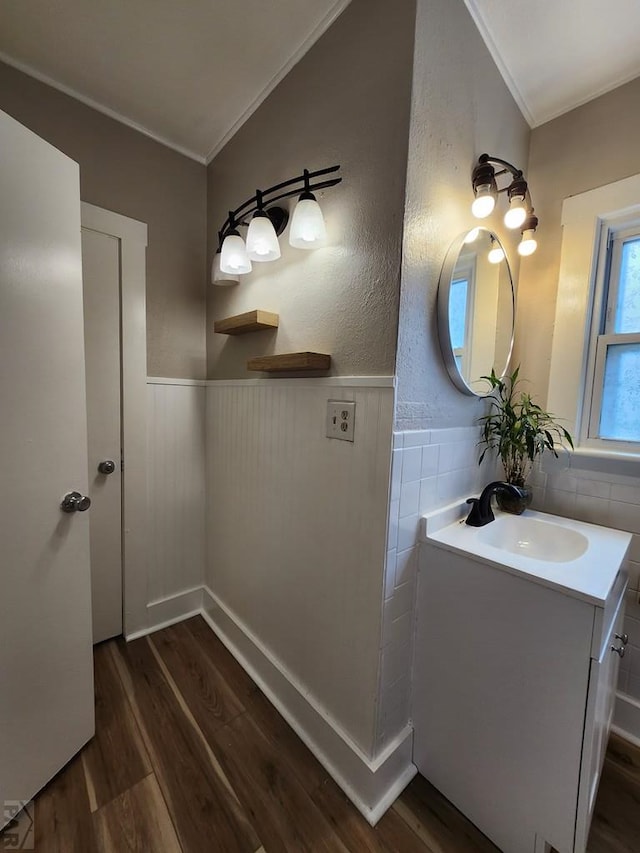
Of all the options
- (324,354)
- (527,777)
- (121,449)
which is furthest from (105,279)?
(527,777)

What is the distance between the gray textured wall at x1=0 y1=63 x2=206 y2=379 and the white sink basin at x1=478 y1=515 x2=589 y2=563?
5.25 ft

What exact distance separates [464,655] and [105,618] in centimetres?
164

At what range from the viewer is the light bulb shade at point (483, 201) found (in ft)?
3.62

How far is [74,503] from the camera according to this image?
1095 millimetres

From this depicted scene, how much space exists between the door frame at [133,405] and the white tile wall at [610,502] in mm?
1911

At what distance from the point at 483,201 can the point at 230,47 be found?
1.06 meters

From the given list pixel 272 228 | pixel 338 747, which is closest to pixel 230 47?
pixel 272 228

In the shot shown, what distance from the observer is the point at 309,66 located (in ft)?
3.98

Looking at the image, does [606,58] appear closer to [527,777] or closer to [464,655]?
[464,655]

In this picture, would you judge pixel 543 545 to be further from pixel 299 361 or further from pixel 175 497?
pixel 175 497

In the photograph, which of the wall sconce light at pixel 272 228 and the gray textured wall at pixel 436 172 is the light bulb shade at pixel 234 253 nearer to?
the wall sconce light at pixel 272 228

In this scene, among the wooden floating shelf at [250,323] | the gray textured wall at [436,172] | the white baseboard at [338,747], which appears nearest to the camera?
the gray textured wall at [436,172]

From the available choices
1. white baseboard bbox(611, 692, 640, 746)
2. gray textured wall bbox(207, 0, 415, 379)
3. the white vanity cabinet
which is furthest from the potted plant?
white baseboard bbox(611, 692, 640, 746)

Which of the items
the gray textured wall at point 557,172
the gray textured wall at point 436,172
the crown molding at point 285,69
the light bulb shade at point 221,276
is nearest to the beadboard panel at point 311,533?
the gray textured wall at point 436,172
